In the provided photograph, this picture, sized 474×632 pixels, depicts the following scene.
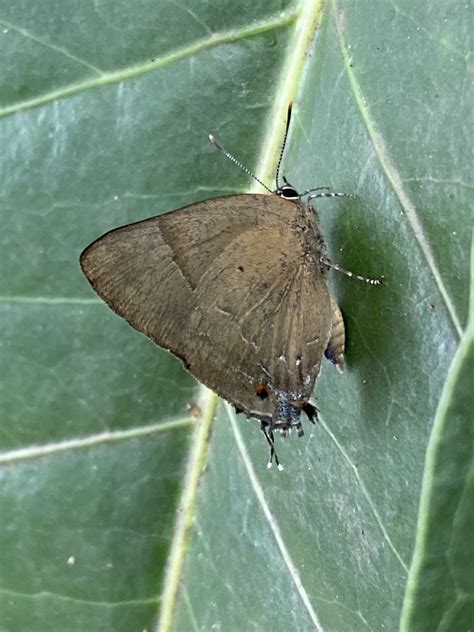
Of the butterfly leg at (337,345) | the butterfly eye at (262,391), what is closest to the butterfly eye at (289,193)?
the butterfly leg at (337,345)

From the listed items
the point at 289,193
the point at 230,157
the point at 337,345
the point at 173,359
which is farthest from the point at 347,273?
the point at 173,359

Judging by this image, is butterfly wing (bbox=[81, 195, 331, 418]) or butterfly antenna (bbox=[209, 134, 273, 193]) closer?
butterfly wing (bbox=[81, 195, 331, 418])

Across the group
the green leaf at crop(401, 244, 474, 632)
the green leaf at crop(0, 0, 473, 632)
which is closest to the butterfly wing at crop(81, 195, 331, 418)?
the green leaf at crop(0, 0, 473, 632)

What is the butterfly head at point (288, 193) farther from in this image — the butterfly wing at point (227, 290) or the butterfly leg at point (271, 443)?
the butterfly leg at point (271, 443)

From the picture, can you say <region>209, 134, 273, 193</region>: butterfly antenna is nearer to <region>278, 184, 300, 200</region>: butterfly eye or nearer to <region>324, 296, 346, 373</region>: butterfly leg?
<region>278, 184, 300, 200</region>: butterfly eye

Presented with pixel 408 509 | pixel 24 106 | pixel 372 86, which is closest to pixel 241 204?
pixel 372 86

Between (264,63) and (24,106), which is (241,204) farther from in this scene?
(24,106)

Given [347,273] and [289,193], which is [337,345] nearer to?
[347,273]
